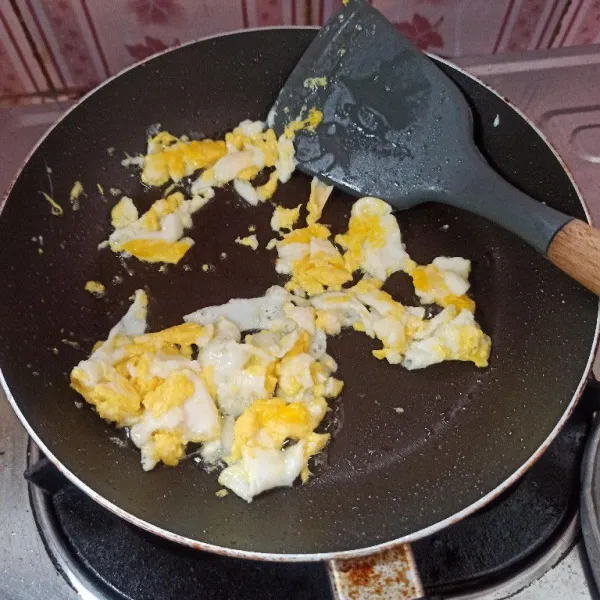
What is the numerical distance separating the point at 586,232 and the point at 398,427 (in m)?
0.38

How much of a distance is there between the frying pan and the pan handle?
26mm

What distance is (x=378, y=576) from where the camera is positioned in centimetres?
84

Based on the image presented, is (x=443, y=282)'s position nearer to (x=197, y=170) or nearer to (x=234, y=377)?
(x=234, y=377)

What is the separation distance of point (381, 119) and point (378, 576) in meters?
0.70

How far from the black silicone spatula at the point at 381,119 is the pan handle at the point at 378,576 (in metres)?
0.51

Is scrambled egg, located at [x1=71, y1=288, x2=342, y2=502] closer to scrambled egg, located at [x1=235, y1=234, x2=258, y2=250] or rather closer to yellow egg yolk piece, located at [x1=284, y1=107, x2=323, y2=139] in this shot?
scrambled egg, located at [x1=235, y1=234, x2=258, y2=250]

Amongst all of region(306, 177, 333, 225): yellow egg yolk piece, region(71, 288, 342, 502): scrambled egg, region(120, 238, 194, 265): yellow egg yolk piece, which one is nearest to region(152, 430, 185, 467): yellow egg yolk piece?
region(71, 288, 342, 502): scrambled egg

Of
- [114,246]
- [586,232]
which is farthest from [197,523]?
[586,232]

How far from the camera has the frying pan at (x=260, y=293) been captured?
89 cm

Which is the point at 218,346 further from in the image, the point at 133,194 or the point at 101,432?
the point at 133,194

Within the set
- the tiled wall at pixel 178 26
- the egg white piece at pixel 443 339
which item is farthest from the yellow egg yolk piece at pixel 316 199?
the tiled wall at pixel 178 26

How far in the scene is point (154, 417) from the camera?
3.09 ft

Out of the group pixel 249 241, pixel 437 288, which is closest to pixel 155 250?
pixel 249 241

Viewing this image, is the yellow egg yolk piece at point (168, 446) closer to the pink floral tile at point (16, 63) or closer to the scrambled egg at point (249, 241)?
the scrambled egg at point (249, 241)
